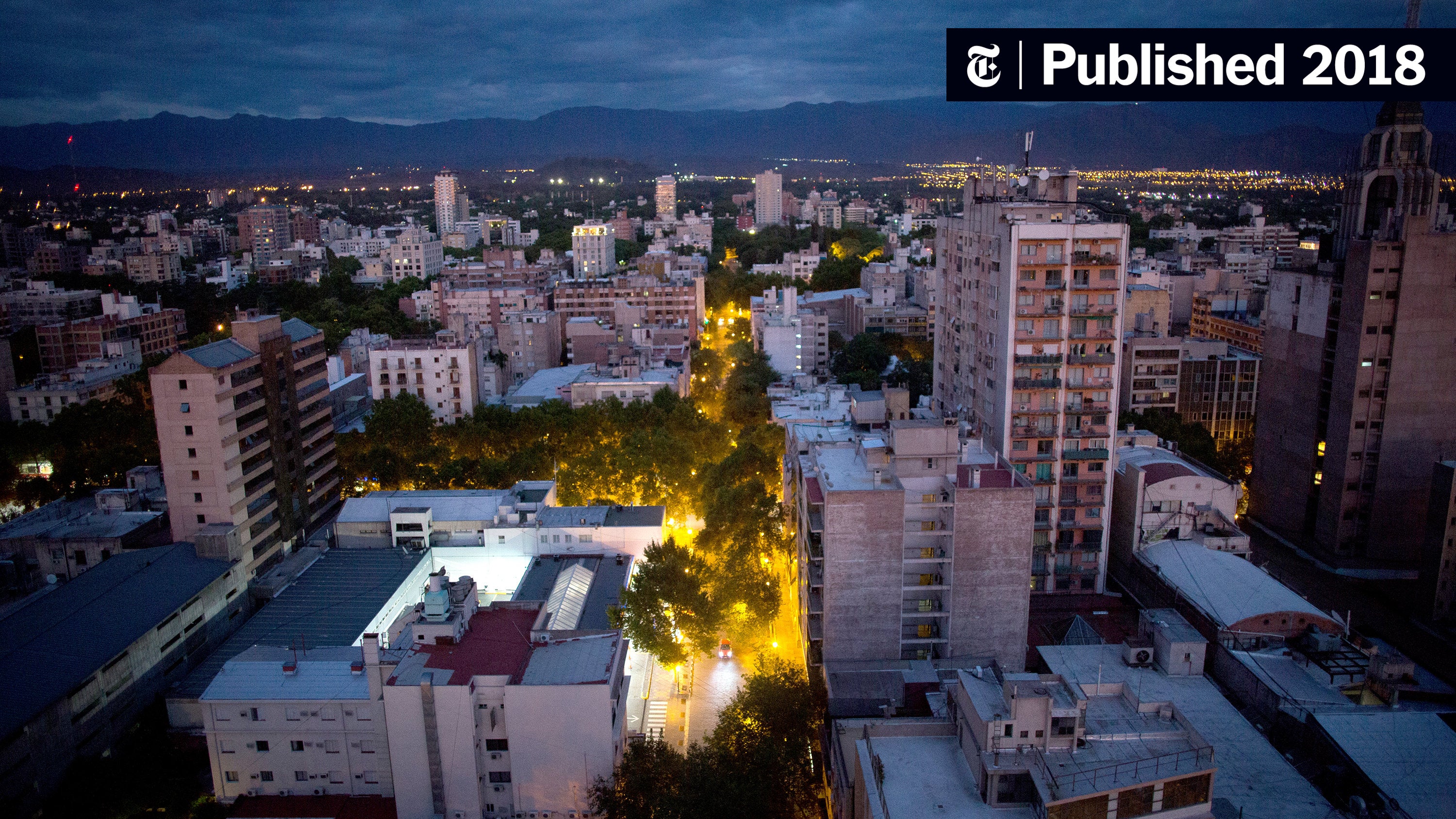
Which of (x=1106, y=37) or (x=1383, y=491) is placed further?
(x=1383, y=491)

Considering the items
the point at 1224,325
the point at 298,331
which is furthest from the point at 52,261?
the point at 1224,325

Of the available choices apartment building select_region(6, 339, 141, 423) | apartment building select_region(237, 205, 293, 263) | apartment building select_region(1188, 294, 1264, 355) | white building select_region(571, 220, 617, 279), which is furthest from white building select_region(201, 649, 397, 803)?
apartment building select_region(237, 205, 293, 263)

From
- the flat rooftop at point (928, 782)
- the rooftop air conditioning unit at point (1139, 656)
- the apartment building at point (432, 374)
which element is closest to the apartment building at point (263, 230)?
the apartment building at point (432, 374)

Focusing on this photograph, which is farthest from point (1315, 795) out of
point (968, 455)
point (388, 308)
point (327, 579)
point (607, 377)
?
point (388, 308)

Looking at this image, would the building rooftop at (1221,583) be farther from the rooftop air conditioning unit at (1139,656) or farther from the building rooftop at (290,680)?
the building rooftop at (290,680)

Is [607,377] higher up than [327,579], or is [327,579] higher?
[607,377]

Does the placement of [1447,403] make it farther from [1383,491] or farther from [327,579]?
[327,579]

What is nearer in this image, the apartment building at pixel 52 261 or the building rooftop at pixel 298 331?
the building rooftop at pixel 298 331
